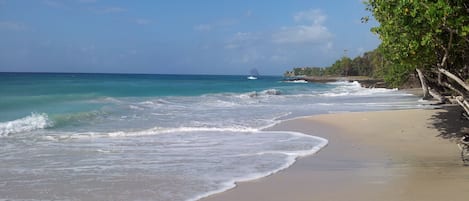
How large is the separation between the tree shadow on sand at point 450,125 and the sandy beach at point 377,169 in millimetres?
29

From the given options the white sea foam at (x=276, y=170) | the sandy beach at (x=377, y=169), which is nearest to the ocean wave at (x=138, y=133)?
the sandy beach at (x=377, y=169)

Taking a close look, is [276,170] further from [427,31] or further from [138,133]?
[138,133]

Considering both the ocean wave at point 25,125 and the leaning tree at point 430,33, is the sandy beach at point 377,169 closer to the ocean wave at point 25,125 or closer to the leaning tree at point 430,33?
the leaning tree at point 430,33

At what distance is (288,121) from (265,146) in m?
6.85

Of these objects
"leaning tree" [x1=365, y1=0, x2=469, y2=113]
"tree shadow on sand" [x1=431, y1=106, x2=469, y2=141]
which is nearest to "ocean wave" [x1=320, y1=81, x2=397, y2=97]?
"tree shadow on sand" [x1=431, y1=106, x2=469, y2=141]

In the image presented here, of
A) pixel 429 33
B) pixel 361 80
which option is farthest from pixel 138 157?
pixel 361 80

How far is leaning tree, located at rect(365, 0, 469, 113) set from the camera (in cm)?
883

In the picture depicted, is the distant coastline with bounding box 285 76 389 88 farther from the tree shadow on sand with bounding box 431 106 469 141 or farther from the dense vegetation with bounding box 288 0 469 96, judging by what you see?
the dense vegetation with bounding box 288 0 469 96

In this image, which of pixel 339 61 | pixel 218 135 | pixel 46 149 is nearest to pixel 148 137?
pixel 218 135

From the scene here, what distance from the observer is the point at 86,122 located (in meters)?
20.0

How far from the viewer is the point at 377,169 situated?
30.2ft

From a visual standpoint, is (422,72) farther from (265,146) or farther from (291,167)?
(291,167)

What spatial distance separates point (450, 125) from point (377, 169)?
710 cm

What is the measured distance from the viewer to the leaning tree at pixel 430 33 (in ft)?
29.0
